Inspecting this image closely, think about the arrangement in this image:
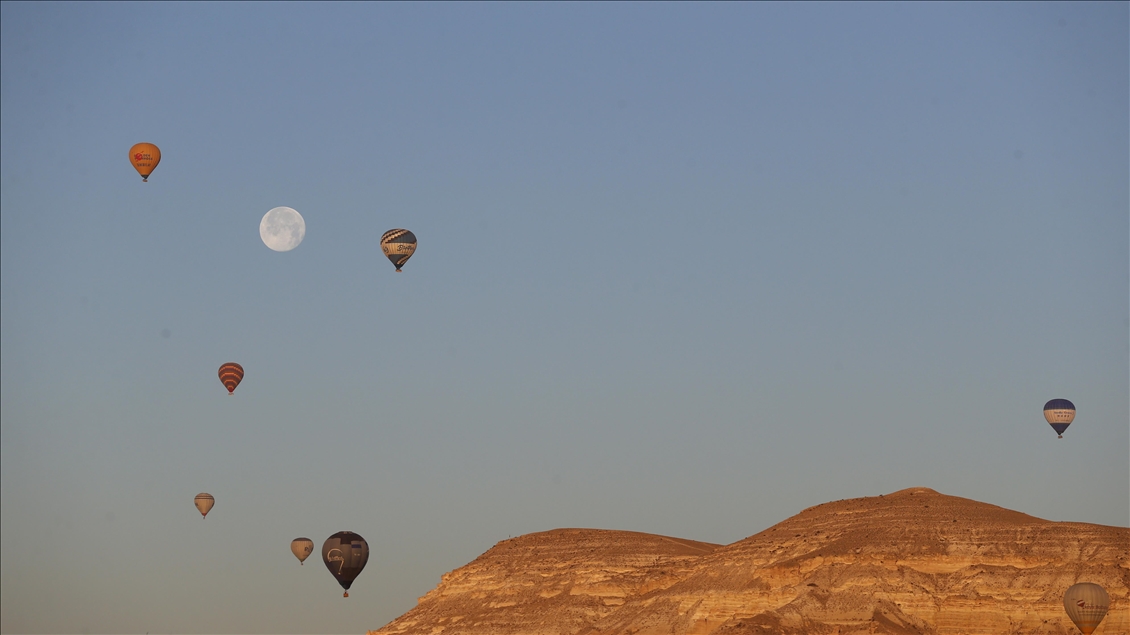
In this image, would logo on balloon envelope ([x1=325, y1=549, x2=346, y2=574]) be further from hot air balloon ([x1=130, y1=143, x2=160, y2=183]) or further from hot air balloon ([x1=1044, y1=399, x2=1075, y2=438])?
hot air balloon ([x1=1044, y1=399, x2=1075, y2=438])

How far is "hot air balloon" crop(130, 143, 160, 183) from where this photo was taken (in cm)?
10006

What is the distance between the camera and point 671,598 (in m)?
123

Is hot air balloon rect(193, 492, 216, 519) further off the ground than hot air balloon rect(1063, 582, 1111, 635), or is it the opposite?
hot air balloon rect(193, 492, 216, 519)

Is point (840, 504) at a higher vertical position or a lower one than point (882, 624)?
higher

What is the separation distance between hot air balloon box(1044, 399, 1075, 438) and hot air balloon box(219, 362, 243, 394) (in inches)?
2288

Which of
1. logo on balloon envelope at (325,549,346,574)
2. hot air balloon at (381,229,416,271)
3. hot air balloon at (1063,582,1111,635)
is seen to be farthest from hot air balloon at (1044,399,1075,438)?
logo on balloon envelope at (325,549,346,574)

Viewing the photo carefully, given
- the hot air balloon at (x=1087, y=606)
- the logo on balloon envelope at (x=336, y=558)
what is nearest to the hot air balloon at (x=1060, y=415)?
the hot air balloon at (x=1087, y=606)

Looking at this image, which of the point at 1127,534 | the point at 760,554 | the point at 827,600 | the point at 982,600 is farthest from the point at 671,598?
the point at 1127,534

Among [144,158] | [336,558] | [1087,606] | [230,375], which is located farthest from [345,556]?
[1087,606]

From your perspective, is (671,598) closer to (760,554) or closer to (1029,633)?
(760,554)

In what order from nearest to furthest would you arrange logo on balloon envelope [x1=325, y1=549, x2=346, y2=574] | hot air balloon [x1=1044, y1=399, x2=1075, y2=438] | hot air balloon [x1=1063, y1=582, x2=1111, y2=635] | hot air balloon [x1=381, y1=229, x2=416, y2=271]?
hot air balloon [x1=1063, y1=582, x2=1111, y2=635] < hot air balloon [x1=381, y1=229, x2=416, y2=271] < logo on balloon envelope [x1=325, y1=549, x2=346, y2=574] < hot air balloon [x1=1044, y1=399, x2=1075, y2=438]

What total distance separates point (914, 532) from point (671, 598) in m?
20.4

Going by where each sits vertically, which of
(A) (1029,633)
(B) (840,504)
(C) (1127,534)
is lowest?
(A) (1029,633)

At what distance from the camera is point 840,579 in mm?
111312
